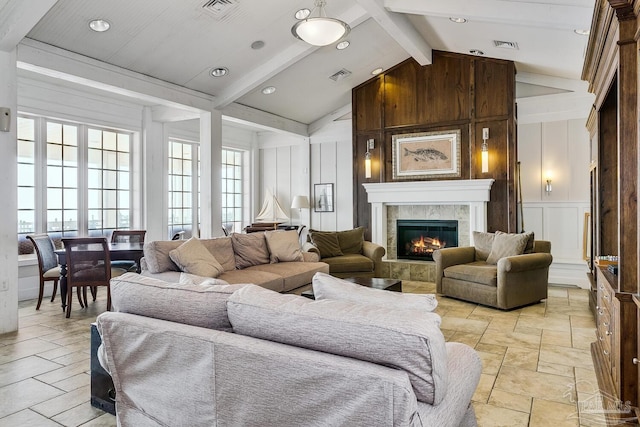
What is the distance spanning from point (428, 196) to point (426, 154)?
678 mm

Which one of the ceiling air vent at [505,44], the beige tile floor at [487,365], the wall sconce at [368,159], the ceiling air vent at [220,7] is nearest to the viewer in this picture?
the beige tile floor at [487,365]

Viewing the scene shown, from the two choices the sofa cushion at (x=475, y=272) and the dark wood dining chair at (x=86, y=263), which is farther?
the sofa cushion at (x=475, y=272)

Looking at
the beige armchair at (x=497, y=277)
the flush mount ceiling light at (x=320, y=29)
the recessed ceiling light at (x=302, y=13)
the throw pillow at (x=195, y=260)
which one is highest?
the recessed ceiling light at (x=302, y=13)

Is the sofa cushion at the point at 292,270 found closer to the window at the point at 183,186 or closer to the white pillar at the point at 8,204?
the white pillar at the point at 8,204

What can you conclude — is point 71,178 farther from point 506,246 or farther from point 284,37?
point 506,246

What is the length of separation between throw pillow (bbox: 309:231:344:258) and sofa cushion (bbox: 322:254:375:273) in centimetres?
9

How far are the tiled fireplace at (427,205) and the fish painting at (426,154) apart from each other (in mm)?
401

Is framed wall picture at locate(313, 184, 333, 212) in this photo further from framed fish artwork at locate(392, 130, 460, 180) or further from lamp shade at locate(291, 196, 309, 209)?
framed fish artwork at locate(392, 130, 460, 180)

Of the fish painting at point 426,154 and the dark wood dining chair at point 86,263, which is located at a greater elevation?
the fish painting at point 426,154

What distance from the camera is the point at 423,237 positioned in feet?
22.4

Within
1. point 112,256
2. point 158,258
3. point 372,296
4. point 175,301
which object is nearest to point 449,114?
point 158,258

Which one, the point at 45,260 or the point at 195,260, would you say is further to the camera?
the point at 45,260

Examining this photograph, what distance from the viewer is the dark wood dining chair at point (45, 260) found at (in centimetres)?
448

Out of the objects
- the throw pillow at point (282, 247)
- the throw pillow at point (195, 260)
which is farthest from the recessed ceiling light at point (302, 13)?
the throw pillow at point (195, 260)
